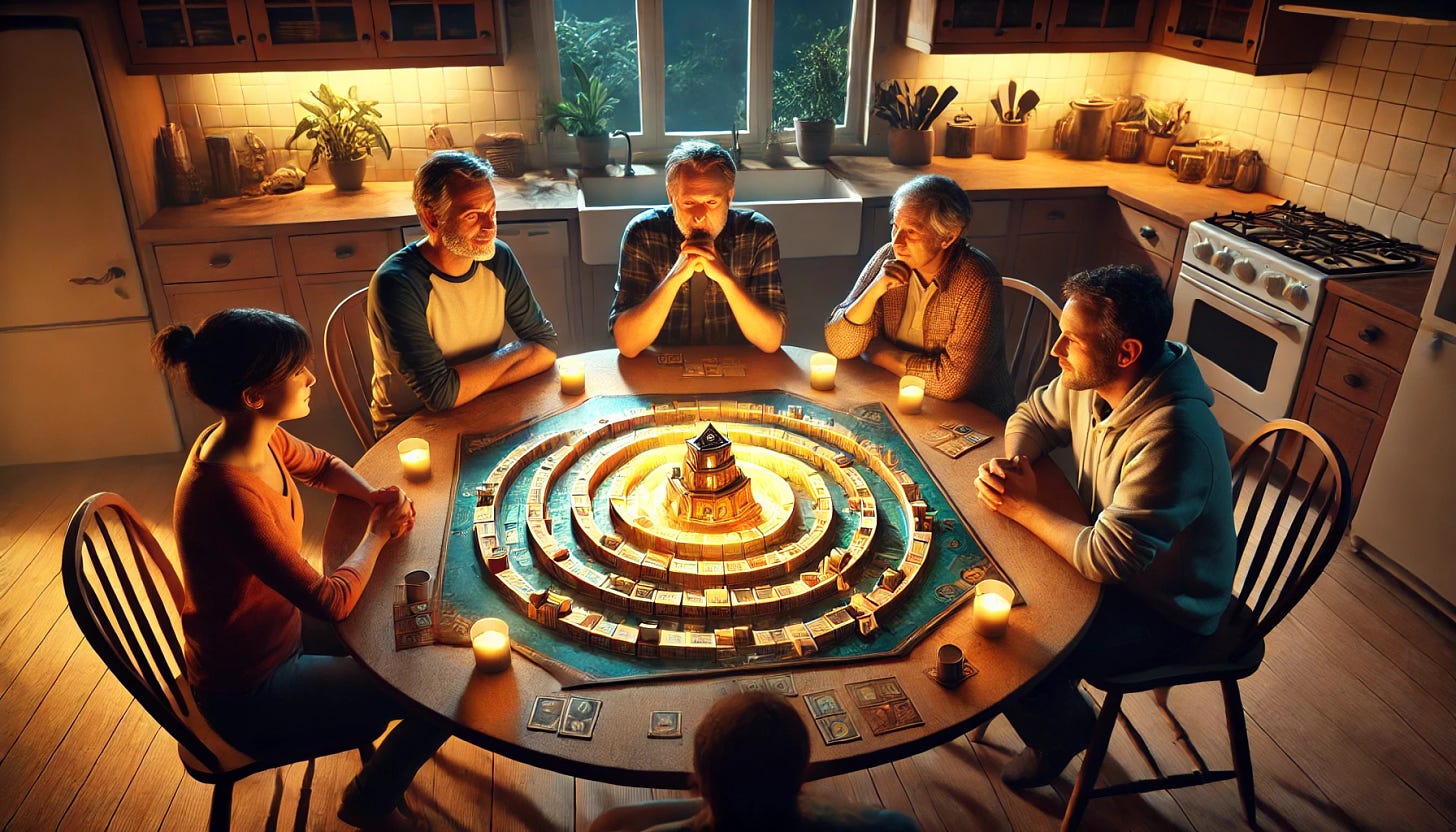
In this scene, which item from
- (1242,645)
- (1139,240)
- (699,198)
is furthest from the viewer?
(1139,240)

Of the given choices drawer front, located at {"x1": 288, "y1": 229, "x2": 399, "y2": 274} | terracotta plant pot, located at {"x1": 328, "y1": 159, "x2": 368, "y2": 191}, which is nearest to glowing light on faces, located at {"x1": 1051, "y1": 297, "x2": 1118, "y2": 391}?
drawer front, located at {"x1": 288, "y1": 229, "x2": 399, "y2": 274}

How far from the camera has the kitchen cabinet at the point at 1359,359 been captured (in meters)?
3.04

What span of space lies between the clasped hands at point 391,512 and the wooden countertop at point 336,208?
1.97 metres

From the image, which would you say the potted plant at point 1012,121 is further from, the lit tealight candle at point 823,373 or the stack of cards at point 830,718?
the stack of cards at point 830,718

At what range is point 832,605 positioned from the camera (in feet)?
5.84

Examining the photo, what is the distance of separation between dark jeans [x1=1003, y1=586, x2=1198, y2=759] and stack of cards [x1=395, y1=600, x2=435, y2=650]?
1206mm

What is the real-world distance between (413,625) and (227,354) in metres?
0.59

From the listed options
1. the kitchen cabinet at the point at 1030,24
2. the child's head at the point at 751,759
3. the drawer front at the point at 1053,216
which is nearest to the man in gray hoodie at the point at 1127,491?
the child's head at the point at 751,759

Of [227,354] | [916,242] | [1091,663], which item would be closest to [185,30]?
[227,354]

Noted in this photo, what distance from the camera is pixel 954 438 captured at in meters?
2.32

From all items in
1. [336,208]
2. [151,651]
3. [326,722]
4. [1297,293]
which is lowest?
[326,722]

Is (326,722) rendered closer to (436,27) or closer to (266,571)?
(266,571)

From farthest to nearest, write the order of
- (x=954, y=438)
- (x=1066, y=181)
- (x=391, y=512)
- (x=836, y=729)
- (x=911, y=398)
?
(x=1066, y=181)
(x=911, y=398)
(x=954, y=438)
(x=391, y=512)
(x=836, y=729)

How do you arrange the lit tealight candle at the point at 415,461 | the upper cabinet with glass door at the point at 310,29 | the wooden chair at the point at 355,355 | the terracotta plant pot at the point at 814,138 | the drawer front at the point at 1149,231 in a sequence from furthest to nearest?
the terracotta plant pot at the point at 814,138, the drawer front at the point at 1149,231, the upper cabinet with glass door at the point at 310,29, the wooden chair at the point at 355,355, the lit tealight candle at the point at 415,461
